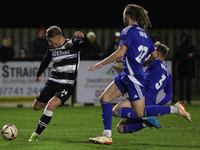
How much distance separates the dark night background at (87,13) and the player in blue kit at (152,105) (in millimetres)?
11454

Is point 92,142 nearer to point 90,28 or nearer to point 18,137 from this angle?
point 18,137

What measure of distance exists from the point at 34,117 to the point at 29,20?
30.3 ft

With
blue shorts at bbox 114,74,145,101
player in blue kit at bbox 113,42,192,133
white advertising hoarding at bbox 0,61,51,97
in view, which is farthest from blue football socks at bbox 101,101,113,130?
white advertising hoarding at bbox 0,61,51,97

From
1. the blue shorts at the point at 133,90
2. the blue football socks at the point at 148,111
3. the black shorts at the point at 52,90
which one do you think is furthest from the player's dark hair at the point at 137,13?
the black shorts at the point at 52,90

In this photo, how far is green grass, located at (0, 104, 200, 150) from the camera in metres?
6.16

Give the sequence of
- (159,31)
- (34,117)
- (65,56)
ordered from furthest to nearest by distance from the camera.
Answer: (159,31)
(34,117)
(65,56)

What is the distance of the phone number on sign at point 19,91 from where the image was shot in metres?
12.1

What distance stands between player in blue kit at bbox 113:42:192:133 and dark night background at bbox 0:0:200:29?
11.5 m

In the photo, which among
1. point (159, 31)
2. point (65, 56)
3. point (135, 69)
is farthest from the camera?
point (159, 31)

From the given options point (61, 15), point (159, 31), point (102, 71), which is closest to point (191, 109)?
point (102, 71)

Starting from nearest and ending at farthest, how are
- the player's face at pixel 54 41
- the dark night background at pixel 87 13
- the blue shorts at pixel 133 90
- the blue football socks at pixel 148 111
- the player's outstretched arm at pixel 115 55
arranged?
the player's outstretched arm at pixel 115 55 < the blue shorts at pixel 133 90 < the blue football socks at pixel 148 111 < the player's face at pixel 54 41 < the dark night background at pixel 87 13

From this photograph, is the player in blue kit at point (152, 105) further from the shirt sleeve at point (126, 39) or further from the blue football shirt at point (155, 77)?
the shirt sleeve at point (126, 39)

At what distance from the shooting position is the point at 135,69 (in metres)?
6.10

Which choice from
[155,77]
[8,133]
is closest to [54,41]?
[8,133]
